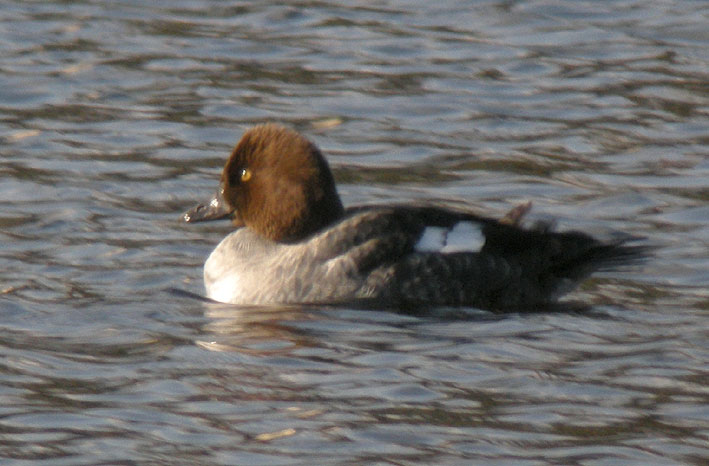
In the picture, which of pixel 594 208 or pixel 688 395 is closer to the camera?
pixel 688 395

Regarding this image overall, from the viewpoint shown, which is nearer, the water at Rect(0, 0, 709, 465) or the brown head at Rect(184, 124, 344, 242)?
the water at Rect(0, 0, 709, 465)

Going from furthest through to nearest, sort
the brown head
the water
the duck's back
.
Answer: the brown head < the duck's back < the water

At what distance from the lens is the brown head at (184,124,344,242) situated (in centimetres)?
871

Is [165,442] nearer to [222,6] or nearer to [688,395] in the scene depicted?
[688,395]

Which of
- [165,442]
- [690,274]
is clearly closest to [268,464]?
[165,442]

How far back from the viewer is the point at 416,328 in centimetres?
809

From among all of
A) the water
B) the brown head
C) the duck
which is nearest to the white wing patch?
the duck

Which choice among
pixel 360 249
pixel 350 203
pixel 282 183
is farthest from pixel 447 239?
pixel 350 203

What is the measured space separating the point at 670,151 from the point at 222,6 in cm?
466

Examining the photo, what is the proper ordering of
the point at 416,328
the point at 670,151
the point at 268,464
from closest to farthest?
1. the point at 268,464
2. the point at 416,328
3. the point at 670,151

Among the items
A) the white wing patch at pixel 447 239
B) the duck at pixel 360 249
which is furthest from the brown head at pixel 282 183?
the white wing patch at pixel 447 239

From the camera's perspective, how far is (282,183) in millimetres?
8773

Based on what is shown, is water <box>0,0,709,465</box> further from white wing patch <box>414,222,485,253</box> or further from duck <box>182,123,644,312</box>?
white wing patch <box>414,222,485,253</box>

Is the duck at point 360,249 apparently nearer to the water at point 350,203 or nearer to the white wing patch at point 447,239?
the white wing patch at point 447,239
